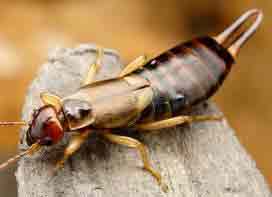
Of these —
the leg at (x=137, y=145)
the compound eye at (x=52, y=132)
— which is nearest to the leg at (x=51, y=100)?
the compound eye at (x=52, y=132)

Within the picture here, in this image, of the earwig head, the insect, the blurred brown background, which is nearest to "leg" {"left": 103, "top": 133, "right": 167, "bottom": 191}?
the insect

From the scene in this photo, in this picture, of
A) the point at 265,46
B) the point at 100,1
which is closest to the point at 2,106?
the point at 100,1

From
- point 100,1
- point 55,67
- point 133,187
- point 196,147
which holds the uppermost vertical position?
point 100,1

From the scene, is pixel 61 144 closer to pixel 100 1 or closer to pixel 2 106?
pixel 2 106

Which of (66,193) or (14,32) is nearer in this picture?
(66,193)

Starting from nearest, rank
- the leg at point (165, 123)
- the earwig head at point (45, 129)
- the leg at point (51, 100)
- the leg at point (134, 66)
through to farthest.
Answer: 1. the earwig head at point (45, 129)
2. the leg at point (51, 100)
3. the leg at point (165, 123)
4. the leg at point (134, 66)

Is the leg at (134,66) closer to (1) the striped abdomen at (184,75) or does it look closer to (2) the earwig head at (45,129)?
(1) the striped abdomen at (184,75)

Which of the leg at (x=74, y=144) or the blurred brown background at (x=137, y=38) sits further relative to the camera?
the blurred brown background at (x=137, y=38)
